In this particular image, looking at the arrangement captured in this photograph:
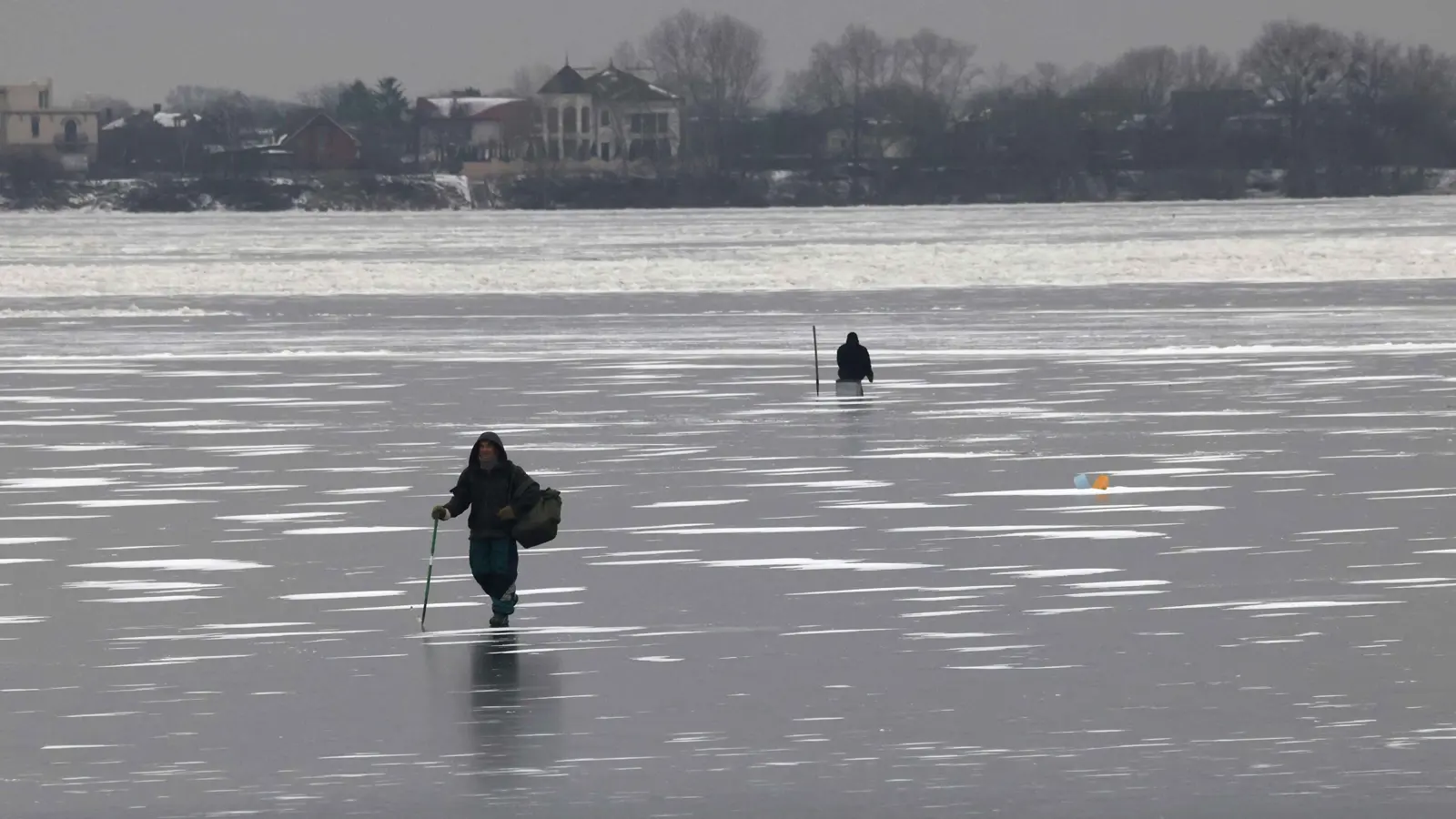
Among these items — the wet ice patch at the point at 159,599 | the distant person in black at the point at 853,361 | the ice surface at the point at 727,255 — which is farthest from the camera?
the ice surface at the point at 727,255

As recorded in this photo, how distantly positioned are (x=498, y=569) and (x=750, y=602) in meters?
1.04

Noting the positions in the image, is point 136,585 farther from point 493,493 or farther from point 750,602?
point 750,602

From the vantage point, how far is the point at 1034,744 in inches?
294

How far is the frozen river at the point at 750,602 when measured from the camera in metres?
7.12

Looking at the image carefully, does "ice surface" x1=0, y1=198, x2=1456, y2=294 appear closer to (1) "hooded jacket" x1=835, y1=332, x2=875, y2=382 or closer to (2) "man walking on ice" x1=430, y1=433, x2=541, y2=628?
(1) "hooded jacket" x1=835, y1=332, x2=875, y2=382

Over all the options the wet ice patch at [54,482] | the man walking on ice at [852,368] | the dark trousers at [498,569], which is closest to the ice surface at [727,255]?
the man walking on ice at [852,368]

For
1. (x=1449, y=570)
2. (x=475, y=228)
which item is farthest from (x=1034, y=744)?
(x=475, y=228)

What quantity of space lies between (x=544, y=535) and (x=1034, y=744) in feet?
8.79

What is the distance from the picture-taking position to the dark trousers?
9781mm

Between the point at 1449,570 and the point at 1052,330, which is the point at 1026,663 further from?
the point at 1052,330

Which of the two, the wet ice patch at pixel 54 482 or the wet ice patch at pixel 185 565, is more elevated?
the wet ice patch at pixel 185 565

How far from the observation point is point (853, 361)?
2030cm

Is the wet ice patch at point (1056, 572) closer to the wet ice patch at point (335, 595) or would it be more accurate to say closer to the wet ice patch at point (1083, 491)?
the wet ice patch at point (335, 595)

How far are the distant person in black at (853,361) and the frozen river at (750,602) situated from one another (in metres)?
0.23
